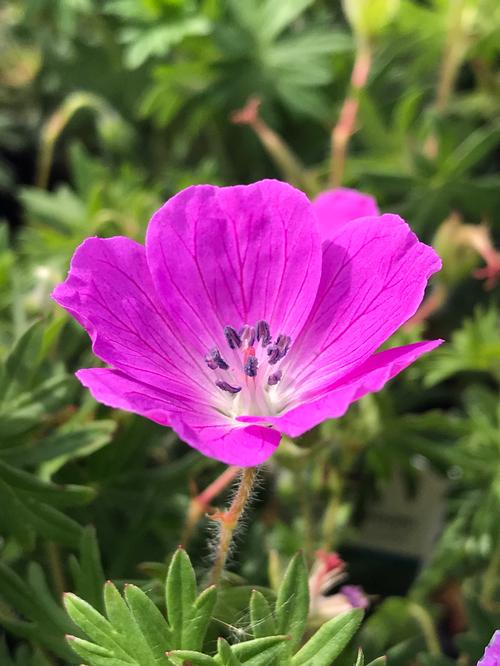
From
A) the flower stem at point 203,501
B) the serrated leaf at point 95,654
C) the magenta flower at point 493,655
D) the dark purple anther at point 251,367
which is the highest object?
the dark purple anther at point 251,367

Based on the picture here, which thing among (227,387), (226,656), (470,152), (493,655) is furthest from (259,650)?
(470,152)

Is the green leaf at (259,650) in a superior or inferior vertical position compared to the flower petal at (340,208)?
inferior

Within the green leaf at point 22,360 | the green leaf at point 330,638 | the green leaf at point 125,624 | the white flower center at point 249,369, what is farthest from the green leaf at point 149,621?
the green leaf at point 22,360

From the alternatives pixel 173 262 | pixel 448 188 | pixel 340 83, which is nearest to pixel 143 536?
pixel 173 262

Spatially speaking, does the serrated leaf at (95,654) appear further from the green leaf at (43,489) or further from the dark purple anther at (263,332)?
the dark purple anther at (263,332)

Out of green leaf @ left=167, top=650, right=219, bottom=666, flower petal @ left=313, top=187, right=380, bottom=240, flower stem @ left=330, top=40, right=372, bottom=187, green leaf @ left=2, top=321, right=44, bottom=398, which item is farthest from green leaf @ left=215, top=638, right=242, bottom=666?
flower stem @ left=330, top=40, right=372, bottom=187

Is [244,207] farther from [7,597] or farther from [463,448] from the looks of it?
[463,448]
